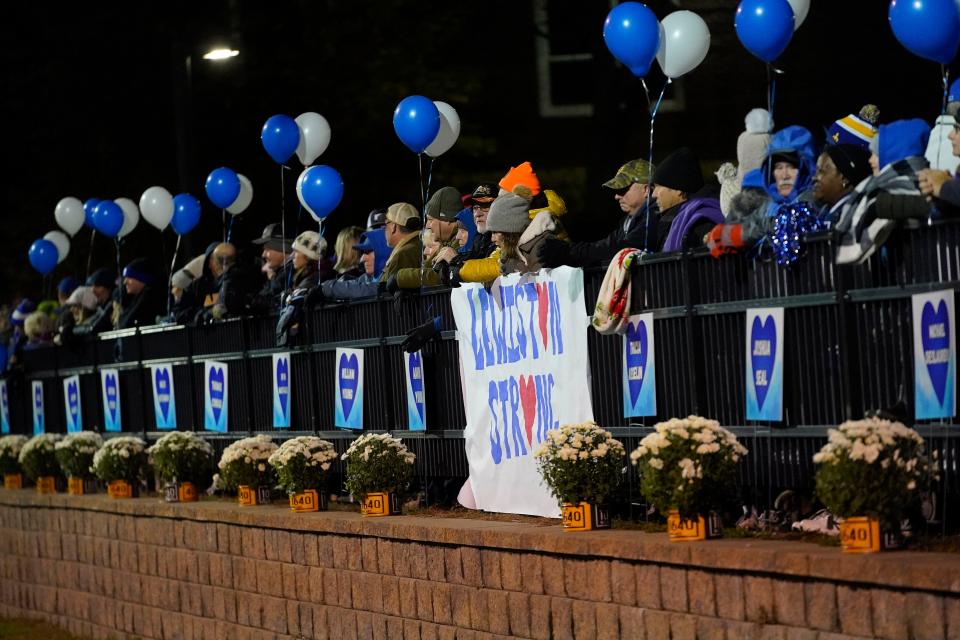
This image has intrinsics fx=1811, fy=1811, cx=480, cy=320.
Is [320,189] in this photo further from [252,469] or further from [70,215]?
[70,215]

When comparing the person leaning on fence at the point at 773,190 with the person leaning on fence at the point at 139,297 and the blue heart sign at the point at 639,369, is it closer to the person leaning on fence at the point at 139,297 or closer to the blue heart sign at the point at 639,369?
the blue heart sign at the point at 639,369

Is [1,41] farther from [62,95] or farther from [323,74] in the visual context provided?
[323,74]

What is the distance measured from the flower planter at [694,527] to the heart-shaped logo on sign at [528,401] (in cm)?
225

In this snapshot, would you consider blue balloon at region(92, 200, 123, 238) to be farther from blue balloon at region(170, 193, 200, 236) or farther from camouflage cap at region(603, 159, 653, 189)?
camouflage cap at region(603, 159, 653, 189)

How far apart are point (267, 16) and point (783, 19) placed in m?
21.4

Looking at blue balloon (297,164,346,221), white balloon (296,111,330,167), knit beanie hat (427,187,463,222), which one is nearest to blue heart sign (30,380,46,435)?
white balloon (296,111,330,167)

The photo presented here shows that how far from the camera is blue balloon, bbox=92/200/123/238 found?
19.9m

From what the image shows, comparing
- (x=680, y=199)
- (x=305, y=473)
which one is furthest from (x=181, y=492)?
(x=680, y=199)

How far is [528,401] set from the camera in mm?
11086

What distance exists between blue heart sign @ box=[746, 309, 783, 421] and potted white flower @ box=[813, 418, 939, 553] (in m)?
1.15

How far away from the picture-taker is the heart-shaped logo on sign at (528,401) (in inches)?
434

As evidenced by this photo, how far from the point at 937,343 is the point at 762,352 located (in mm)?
1256

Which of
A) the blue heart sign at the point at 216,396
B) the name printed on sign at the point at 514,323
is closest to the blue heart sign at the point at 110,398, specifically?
the blue heart sign at the point at 216,396

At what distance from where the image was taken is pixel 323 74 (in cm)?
2969
